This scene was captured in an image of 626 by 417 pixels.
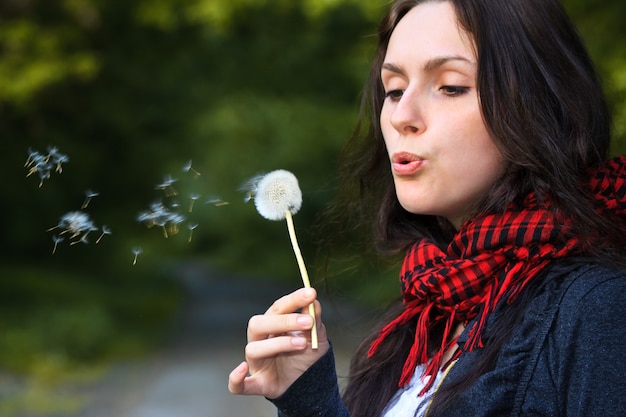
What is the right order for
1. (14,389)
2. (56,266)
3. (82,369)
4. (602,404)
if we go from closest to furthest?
(602,404), (14,389), (82,369), (56,266)

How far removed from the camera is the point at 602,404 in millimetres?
1222

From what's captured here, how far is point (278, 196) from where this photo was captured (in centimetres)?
156

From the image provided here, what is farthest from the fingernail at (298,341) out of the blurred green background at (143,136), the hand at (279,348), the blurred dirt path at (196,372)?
the blurred green background at (143,136)

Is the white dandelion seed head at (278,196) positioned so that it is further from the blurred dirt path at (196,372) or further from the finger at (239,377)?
the blurred dirt path at (196,372)

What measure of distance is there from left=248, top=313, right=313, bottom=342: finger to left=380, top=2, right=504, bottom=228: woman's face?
0.32 meters

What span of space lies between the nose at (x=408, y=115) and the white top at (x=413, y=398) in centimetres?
48

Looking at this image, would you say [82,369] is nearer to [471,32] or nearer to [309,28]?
[309,28]

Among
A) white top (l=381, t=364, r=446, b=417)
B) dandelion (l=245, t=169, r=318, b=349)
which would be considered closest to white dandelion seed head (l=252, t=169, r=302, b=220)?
dandelion (l=245, t=169, r=318, b=349)

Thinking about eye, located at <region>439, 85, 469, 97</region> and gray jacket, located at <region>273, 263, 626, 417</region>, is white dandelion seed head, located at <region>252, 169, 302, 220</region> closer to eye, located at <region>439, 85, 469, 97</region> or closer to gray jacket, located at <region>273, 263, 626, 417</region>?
eye, located at <region>439, 85, 469, 97</region>

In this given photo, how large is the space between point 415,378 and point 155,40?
1171 centimetres

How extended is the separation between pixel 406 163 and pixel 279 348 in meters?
0.43

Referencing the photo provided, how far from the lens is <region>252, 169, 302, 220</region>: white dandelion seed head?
155cm

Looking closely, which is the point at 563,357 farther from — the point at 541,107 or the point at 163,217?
the point at 163,217

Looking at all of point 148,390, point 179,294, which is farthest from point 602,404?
point 179,294
